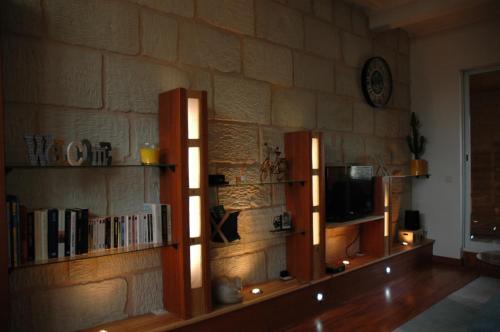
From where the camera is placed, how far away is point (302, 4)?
12.2ft

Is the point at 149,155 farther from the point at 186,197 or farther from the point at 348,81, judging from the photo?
the point at 348,81

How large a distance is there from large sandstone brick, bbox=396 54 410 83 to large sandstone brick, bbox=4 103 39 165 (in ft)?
15.0

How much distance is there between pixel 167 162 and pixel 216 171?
521 mm

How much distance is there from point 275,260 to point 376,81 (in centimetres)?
263

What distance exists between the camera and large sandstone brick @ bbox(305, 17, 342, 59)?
149 inches

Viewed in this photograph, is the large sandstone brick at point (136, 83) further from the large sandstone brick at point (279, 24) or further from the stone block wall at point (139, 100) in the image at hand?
the large sandstone brick at point (279, 24)

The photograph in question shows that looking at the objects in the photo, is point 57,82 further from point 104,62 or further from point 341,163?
point 341,163

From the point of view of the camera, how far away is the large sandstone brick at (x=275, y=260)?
327 centimetres

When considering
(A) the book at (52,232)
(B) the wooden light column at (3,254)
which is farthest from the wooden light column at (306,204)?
(B) the wooden light column at (3,254)

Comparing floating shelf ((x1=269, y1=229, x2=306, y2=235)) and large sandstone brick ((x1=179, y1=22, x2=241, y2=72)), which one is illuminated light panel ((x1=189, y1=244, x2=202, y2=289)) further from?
large sandstone brick ((x1=179, y1=22, x2=241, y2=72))

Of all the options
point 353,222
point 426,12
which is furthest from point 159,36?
point 426,12

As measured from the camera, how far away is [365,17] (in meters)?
4.54

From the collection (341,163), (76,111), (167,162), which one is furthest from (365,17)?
(76,111)

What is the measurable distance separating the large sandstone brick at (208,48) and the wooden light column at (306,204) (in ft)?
2.83
